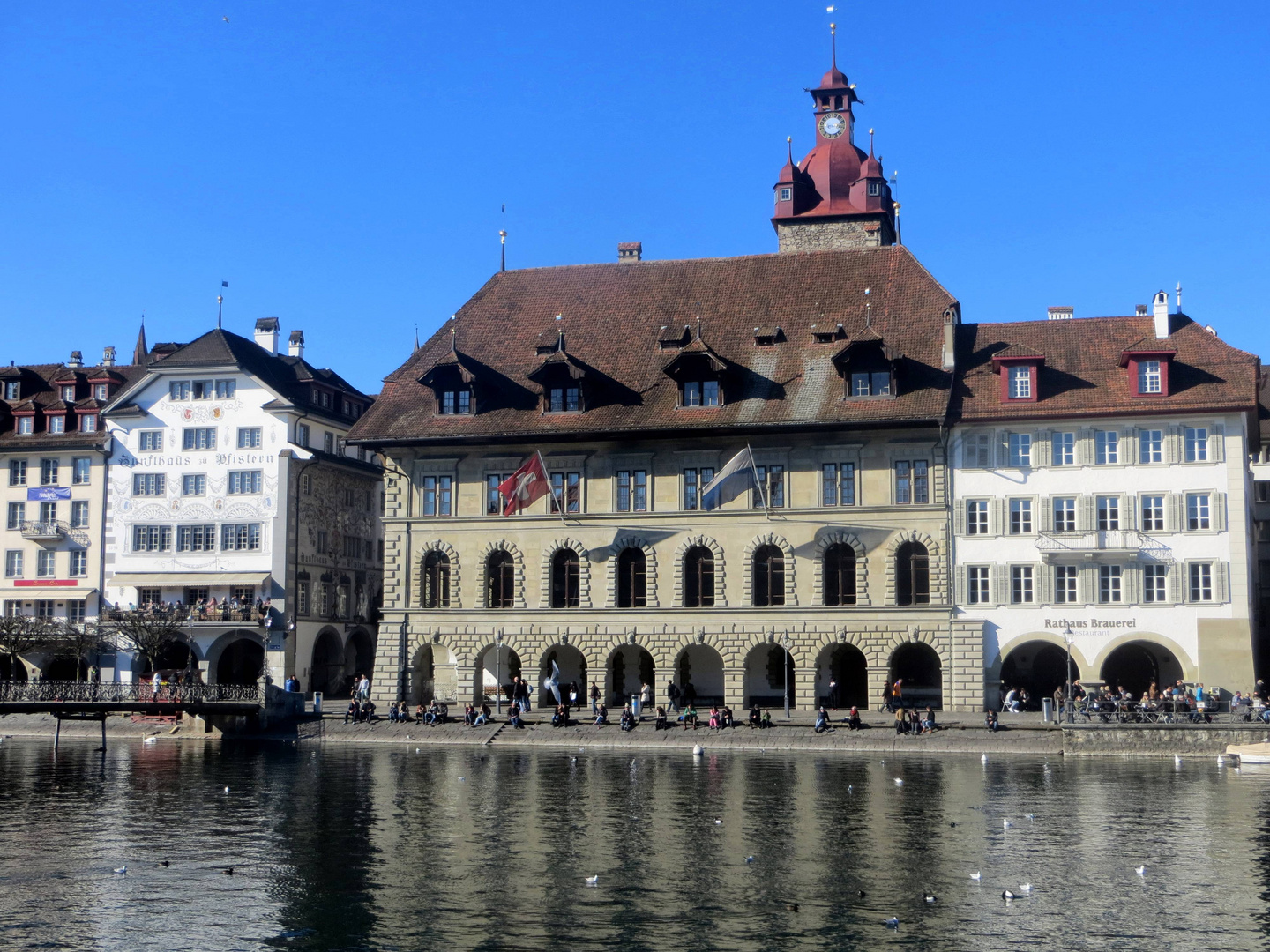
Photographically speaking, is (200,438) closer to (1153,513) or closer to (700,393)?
(700,393)

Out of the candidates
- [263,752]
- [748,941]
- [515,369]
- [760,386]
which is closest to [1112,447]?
[760,386]

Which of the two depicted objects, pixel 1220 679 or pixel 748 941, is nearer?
pixel 748 941

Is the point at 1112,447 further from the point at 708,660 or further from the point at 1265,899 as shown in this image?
the point at 1265,899

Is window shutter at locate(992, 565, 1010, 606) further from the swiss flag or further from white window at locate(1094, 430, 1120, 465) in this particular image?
the swiss flag

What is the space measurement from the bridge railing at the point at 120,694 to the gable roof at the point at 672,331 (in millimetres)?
12887

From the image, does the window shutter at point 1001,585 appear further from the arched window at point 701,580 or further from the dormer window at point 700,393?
the dormer window at point 700,393

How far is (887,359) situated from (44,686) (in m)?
38.5

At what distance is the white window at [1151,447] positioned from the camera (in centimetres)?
6338

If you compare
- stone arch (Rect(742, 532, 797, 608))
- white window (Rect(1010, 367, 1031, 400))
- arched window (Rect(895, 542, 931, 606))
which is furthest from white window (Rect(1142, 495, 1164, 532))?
stone arch (Rect(742, 532, 797, 608))

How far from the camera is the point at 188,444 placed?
260 ft

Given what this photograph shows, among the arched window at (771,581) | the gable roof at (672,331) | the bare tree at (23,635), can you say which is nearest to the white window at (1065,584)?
the gable roof at (672,331)

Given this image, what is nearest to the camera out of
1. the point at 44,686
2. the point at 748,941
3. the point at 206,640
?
the point at 748,941

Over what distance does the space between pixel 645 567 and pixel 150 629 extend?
Answer: 81.9 ft

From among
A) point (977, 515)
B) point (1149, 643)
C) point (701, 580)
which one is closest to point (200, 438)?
point (701, 580)
